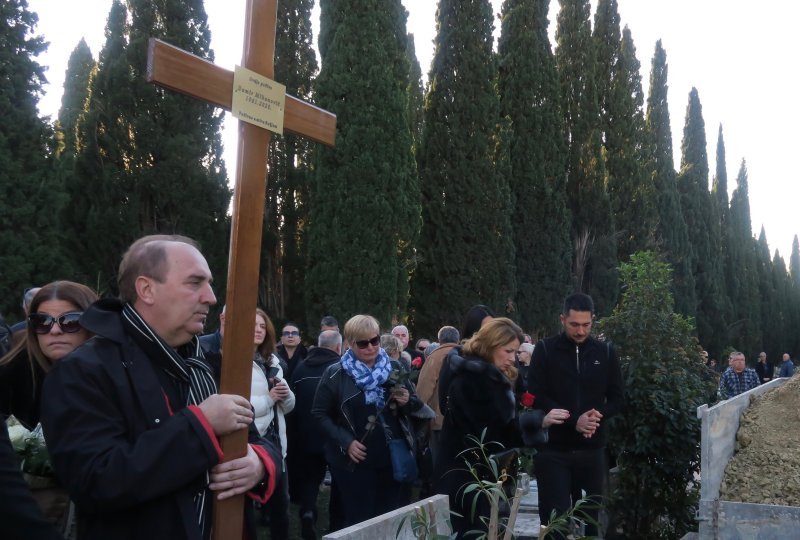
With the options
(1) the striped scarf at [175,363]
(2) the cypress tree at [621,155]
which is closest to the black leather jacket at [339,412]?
(1) the striped scarf at [175,363]

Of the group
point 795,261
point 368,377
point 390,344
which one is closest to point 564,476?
point 368,377

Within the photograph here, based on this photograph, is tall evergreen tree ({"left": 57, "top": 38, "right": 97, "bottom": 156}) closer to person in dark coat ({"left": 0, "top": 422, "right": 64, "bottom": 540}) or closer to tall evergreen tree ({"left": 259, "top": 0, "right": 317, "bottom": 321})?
tall evergreen tree ({"left": 259, "top": 0, "right": 317, "bottom": 321})

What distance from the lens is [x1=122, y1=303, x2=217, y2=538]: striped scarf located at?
239cm

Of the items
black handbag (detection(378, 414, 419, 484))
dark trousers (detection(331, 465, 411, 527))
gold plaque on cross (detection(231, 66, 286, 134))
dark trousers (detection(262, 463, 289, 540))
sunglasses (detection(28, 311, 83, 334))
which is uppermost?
gold plaque on cross (detection(231, 66, 286, 134))

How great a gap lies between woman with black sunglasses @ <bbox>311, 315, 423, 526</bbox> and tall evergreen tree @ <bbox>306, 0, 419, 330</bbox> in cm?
1226

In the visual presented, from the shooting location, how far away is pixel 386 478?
18.6 feet

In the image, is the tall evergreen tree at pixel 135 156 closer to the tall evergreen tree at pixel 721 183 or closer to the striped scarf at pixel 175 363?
the striped scarf at pixel 175 363

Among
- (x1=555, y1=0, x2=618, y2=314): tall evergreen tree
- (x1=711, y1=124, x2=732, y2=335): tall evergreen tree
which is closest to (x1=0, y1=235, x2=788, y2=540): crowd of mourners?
(x1=555, y1=0, x2=618, y2=314): tall evergreen tree

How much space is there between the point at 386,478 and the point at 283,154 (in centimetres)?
1508

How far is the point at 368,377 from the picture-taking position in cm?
560

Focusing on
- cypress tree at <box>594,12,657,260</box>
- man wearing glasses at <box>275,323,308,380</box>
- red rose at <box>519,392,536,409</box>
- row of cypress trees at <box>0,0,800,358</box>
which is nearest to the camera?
red rose at <box>519,392,536,409</box>

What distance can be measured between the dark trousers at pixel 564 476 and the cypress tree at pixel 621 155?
2434 centimetres

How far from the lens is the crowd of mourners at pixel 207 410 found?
86.4 inches

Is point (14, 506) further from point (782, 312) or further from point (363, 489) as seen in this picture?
point (782, 312)
